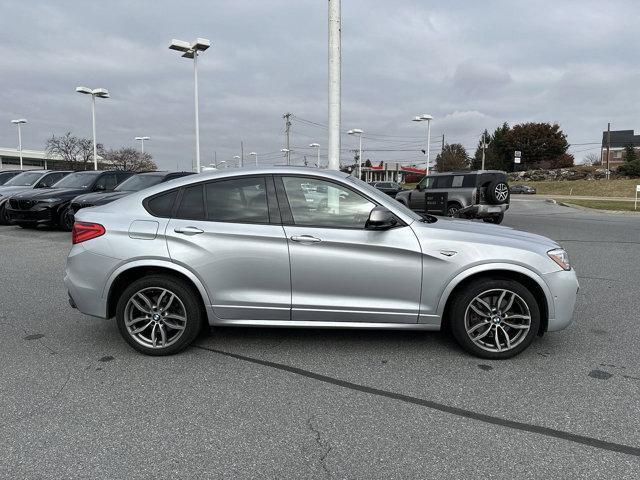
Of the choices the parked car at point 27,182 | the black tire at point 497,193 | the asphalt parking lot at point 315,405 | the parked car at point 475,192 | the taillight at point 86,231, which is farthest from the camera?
the black tire at point 497,193

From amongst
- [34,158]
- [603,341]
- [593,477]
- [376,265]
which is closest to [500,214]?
[603,341]

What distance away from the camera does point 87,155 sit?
4769cm

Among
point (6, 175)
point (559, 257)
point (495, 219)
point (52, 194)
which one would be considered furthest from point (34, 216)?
point (495, 219)

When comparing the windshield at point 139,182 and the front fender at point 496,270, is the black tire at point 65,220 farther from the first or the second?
the front fender at point 496,270

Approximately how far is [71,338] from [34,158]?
93570mm

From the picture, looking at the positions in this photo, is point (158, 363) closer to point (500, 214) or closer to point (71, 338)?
point (71, 338)

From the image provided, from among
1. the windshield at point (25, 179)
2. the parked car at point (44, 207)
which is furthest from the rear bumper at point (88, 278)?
the windshield at point (25, 179)

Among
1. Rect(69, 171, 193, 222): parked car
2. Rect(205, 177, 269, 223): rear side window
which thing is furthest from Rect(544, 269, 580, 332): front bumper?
Rect(69, 171, 193, 222): parked car

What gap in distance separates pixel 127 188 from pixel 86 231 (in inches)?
354

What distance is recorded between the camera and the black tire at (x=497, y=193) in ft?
53.0

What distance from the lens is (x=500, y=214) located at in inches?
648

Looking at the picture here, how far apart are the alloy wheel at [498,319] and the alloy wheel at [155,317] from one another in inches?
95.9

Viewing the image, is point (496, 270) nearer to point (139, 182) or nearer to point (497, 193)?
point (139, 182)

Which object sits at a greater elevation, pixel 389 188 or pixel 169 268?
pixel 389 188
